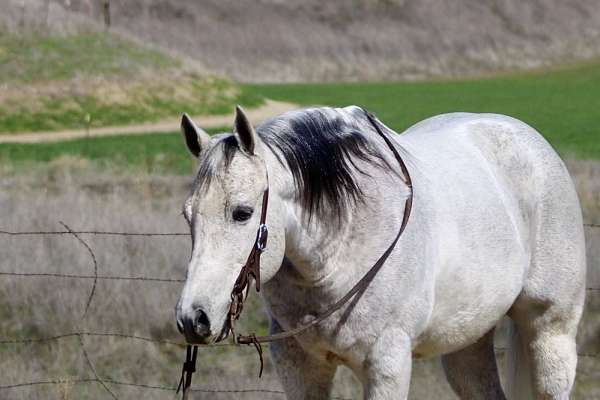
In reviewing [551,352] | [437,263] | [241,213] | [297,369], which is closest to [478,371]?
[551,352]

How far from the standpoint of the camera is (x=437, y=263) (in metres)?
3.87

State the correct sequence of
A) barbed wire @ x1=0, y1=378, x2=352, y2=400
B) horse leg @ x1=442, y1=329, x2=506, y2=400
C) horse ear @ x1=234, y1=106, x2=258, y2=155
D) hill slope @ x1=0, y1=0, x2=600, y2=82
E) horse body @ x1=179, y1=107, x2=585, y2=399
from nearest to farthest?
horse ear @ x1=234, y1=106, x2=258, y2=155 → horse body @ x1=179, y1=107, x2=585, y2=399 → horse leg @ x1=442, y1=329, x2=506, y2=400 → barbed wire @ x1=0, y1=378, x2=352, y2=400 → hill slope @ x1=0, y1=0, x2=600, y2=82

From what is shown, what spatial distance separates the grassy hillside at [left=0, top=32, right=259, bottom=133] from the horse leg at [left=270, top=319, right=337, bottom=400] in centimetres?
2399

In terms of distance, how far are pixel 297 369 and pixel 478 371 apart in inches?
43.5

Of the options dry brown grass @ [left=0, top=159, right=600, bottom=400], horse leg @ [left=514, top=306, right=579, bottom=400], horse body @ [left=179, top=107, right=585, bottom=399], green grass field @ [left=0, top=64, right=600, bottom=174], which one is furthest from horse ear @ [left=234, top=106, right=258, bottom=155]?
green grass field @ [left=0, top=64, right=600, bottom=174]

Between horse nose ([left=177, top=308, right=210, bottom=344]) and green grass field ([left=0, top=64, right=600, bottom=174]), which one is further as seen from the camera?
green grass field ([left=0, top=64, right=600, bottom=174])

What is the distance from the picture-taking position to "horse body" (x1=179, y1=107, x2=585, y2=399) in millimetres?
3592

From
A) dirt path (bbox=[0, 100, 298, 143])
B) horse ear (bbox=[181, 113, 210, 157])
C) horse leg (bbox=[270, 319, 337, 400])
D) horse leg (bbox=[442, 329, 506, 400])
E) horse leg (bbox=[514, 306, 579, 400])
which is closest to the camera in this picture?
horse ear (bbox=[181, 113, 210, 157])

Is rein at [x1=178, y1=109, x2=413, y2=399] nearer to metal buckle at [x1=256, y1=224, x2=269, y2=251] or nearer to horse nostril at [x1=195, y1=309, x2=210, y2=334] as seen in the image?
metal buckle at [x1=256, y1=224, x2=269, y2=251]

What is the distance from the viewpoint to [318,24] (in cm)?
5575

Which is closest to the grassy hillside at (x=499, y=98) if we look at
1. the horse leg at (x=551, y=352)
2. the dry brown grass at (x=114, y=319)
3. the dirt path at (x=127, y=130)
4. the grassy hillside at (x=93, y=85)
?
the dirt path at (x=127, y=130)

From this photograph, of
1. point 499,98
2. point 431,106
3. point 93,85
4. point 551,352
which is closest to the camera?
point 551,352

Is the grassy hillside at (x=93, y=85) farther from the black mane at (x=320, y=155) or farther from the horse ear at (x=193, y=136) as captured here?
the horse ear at (x=193, y=136)

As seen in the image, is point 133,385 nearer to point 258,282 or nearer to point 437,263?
point 437,263
